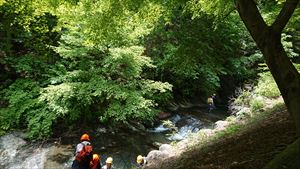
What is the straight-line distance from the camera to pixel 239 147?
7078 millimetres

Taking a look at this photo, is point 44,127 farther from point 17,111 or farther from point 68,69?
point 68,69

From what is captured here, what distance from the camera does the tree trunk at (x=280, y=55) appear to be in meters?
4.74

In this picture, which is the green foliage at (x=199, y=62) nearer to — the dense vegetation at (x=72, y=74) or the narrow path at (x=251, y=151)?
the dense vegetation at (x=72, y=74)

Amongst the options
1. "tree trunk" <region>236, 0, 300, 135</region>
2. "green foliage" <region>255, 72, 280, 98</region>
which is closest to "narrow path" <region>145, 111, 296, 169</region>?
"tree trunk" <region>236, 0, 300, 135</region>

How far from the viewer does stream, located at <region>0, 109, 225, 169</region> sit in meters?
13.8

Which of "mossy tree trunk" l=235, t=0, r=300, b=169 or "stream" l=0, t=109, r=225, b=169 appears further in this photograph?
"stream" l=0, t=109, r=225, b=169

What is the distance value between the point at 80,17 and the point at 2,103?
6370 millimetres

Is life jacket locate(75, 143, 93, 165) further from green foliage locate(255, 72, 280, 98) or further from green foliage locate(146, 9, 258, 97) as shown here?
green foliage locate(146, 9, 258, 97)

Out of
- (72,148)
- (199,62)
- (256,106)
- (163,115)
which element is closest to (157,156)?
(256,106)

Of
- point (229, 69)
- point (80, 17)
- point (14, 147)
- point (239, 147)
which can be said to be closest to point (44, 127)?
point (14, 147)

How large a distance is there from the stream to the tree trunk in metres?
10.3

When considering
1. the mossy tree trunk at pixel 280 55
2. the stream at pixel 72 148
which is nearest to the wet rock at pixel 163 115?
the stream at pixel 72 148

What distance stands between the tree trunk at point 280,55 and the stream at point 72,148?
10.3 meters

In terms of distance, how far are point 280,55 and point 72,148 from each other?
39.6ft
